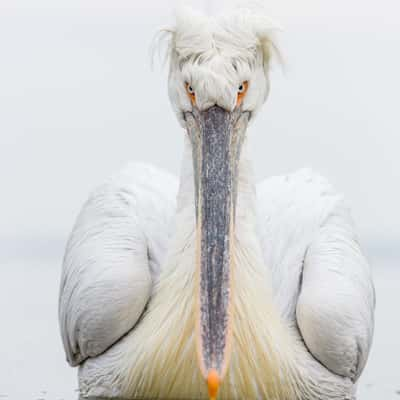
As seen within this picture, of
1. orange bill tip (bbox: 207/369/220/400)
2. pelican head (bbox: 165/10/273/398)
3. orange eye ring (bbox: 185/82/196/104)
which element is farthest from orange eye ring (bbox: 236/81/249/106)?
orange bill tip (bbox: 207/369/220/400)

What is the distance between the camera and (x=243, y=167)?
6.51 metres

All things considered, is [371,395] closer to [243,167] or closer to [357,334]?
[357,334]

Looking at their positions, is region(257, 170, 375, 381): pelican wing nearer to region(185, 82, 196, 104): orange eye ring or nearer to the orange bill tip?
the orange bill tip

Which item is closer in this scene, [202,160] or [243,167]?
[202,160]

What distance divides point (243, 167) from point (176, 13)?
30.8 inches

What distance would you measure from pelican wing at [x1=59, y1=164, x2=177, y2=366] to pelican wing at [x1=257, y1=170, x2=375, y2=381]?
57cm

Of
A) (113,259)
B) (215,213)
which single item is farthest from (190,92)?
(113,259)

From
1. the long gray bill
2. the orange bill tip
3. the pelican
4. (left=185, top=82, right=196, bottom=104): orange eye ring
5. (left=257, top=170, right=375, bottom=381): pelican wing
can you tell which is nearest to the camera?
the orange bill tip

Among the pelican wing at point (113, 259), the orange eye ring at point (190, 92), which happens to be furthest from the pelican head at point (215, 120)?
the pelican wing at point (113, 259)

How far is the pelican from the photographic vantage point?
6004 millimetres

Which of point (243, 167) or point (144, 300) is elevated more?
point (243, 167)

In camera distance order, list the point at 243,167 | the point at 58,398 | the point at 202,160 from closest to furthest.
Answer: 1. the point at 202,160
2. the point at 243,167
3. the point at 58,398

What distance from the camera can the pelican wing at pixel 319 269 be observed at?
6499mm

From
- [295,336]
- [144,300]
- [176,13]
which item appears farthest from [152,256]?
[176,13]
